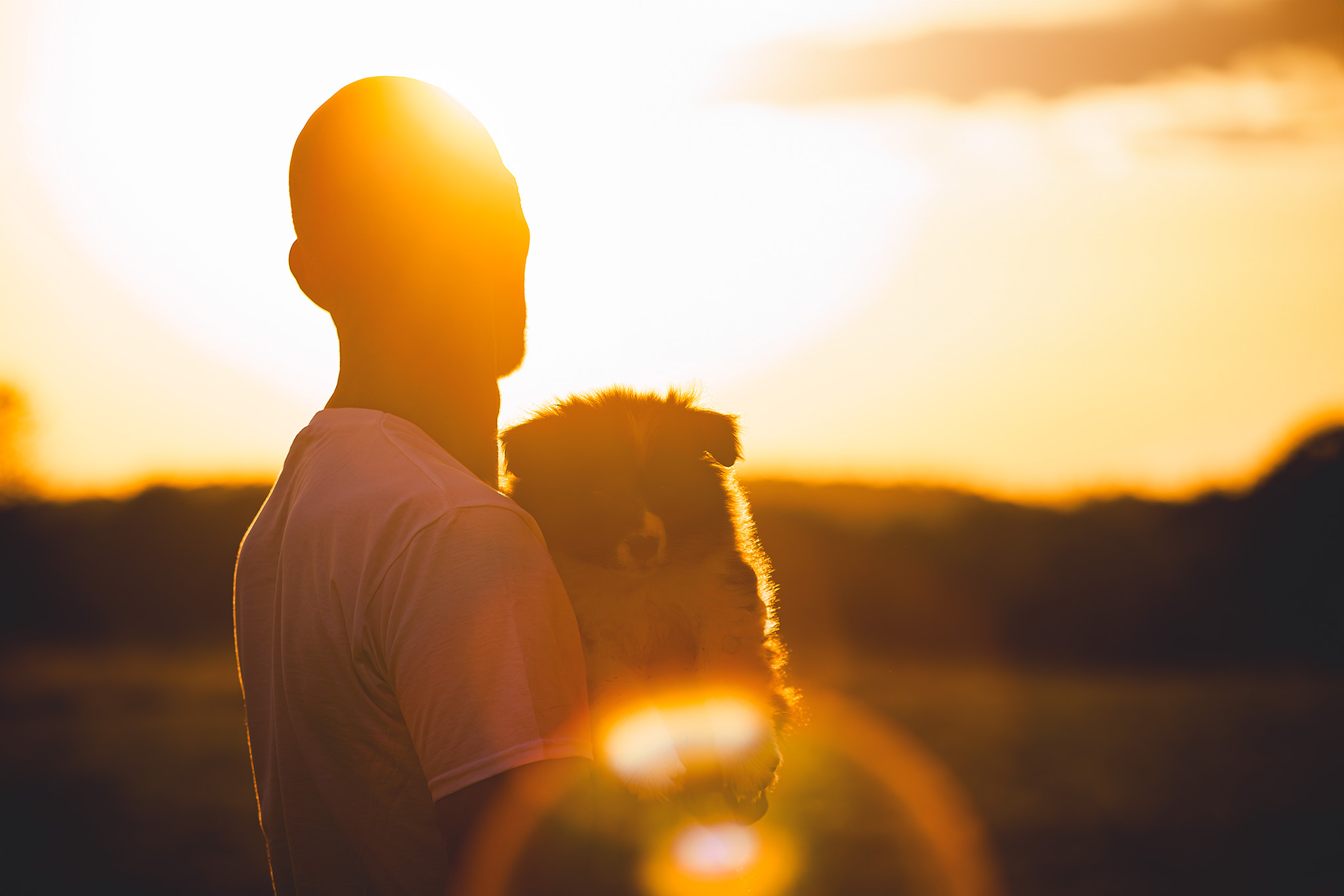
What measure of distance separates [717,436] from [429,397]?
208 centimetres

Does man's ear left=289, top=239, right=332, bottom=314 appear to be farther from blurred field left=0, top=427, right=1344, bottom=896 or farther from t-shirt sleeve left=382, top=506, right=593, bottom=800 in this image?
blurred field left=0, top=427, right=1344, bottom=896

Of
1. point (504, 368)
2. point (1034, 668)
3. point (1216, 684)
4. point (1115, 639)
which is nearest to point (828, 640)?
point (1034, 668)

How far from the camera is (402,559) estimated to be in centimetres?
145

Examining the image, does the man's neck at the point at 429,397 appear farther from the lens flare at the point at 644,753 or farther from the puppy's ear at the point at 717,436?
the puppy's ear at the point at 717,436

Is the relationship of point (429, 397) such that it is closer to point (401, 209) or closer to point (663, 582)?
point (401, 209)

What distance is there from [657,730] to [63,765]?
921 centimetres

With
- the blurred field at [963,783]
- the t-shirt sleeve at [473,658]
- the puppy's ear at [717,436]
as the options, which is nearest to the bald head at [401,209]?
the t-shirt sleeve at [473,658]

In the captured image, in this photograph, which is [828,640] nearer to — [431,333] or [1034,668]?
[1034,668]

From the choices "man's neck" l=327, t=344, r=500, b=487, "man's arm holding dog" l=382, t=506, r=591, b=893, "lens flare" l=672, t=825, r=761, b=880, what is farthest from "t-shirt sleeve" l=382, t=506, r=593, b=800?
"lens flare" l=672, t=825, r=761, b=880

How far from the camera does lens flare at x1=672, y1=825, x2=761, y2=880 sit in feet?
8.39

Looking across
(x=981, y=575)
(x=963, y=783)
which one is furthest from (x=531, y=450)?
(x=981, y=575)

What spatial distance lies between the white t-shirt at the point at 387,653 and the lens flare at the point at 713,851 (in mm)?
1023

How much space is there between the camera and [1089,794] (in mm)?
8586

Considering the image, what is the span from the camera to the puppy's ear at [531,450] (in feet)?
12.1
